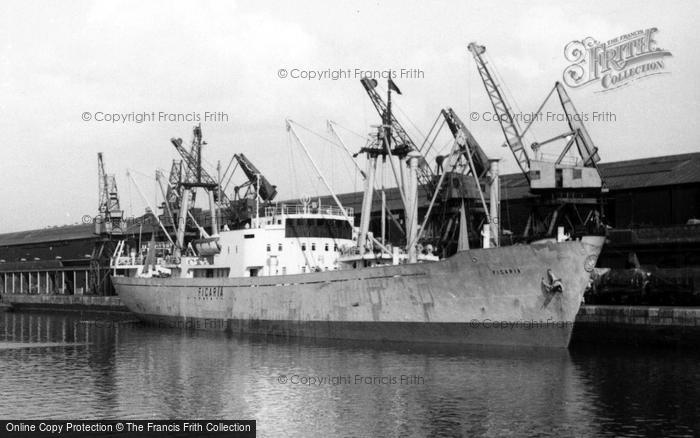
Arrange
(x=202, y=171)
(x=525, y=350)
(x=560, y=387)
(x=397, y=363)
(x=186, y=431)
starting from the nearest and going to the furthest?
1. (x=186, y=431)
2. (x=560, y=387)
3. (x=397, y=363)
4. (x=525, y=350)
5. (x=202, y=171)

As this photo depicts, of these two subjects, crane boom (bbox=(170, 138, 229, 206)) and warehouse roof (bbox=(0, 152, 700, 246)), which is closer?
warehouse roof (bbox=(0, 152, 700, 246))

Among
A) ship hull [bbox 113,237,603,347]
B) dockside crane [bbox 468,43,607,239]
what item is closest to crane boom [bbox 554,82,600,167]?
dockside crane [bbox 468,43,607,239]

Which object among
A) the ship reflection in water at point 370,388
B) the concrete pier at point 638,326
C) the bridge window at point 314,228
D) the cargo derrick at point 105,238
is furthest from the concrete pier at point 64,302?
the concrete pier at point 638,326

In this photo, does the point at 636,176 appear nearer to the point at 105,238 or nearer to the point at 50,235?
the point at 105,238

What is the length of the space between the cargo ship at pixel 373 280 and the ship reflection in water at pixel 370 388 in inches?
54.8

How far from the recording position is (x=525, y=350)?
3419 cm

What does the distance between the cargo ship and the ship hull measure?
5cm

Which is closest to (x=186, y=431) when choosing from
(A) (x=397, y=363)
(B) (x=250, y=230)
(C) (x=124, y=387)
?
(C) (x=124, y=387)

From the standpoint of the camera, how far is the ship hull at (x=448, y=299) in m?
33.6

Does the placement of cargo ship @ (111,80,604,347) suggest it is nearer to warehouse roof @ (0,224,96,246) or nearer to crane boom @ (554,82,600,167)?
crane boom @ (554,82,600,167)

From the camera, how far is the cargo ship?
33.9 metres

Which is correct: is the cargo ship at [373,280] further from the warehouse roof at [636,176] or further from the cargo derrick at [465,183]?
the warehouse roof at [636,176]

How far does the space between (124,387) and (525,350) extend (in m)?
16.9

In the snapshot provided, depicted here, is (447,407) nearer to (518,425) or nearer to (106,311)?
(518,425)
